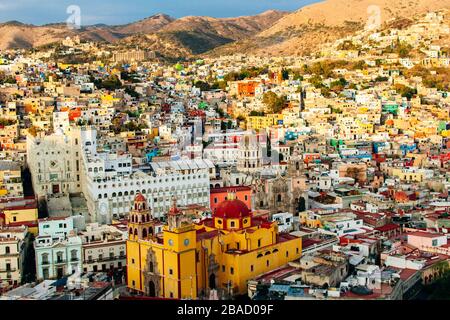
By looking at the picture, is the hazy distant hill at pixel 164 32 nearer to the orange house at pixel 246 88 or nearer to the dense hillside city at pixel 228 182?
the dense hillside city at pixel 228 182

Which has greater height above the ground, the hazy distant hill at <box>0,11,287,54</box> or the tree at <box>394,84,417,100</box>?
the hazy distant hill at <box>0,11,287,54</box>

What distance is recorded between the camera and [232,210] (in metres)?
9.70

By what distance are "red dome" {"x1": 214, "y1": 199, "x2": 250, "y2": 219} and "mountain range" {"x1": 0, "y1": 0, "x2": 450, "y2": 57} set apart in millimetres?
32257

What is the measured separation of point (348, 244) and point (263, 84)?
19.7 metres

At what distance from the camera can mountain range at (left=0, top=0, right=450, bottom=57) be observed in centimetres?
4062

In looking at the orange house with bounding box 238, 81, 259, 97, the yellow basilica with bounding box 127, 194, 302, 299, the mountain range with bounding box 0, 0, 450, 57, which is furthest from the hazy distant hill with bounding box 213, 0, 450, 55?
the yellow basilica with bounding box 127, 194, 302, 299

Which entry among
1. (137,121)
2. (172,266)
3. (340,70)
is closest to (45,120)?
(137,121)

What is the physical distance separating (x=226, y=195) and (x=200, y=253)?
4.55 metres

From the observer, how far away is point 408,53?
108ft

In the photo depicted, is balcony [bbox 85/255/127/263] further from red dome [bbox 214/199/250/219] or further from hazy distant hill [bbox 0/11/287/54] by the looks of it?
hazy distant hill [bbox 0/11/287/54]

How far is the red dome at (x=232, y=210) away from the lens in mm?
9680

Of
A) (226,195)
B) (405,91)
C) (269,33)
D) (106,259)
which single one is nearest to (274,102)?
(405,91)

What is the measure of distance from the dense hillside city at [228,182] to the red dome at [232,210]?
16 mm
